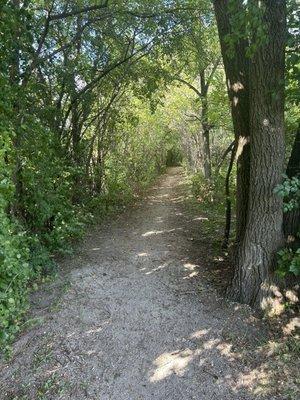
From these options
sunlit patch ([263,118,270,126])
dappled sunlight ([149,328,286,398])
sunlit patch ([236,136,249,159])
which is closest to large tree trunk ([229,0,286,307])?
sunlit patch ([263,118,270,126])

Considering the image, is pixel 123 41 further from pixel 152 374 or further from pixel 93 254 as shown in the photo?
pixel 152 374

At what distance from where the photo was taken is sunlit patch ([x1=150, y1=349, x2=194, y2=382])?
335 centimetres

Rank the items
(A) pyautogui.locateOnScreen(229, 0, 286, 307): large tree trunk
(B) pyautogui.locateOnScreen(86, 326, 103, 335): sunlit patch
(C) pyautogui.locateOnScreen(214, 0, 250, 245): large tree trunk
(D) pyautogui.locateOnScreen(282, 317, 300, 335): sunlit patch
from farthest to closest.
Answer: (C) pyautogui.locateOnScreen(214, 0, 250, 245): large tree trunk < (B) pyautogui.locateOnScreen(86, 326, 103, 335): sunlit patch < (D) pyautogui.locateOnScreen(282, 317, 300, 335): sunlit patch < (A) pyautogui.locateOnScreen(229, 0, 286, 307): large tree trunk

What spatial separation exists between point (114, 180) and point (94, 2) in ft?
18.4

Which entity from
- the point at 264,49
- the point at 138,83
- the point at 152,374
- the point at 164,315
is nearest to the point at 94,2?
the point at 138,83

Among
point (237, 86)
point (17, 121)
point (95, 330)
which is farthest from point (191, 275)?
point (17, 121)

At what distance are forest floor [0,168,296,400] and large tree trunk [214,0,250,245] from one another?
1.22m

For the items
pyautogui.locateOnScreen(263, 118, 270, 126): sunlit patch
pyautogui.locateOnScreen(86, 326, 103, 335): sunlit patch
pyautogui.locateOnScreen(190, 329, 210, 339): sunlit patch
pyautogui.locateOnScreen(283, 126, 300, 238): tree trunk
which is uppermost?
pyautogui.locateOnScreen(263, 118, 270, 126): sunlit patch

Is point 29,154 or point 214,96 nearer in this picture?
point 29,154

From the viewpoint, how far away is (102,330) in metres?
4.00

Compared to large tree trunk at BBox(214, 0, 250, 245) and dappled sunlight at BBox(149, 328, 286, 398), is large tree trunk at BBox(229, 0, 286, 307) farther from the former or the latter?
dappled sunlight at BBox(149, 328, 286, 398)

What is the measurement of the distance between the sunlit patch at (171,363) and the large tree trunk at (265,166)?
3.84 feet

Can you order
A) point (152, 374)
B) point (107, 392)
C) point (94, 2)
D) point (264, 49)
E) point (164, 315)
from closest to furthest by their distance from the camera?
point (107, 392) < point (152, 374) < point (264, 49) < point (164, 315) < point (94, 2)

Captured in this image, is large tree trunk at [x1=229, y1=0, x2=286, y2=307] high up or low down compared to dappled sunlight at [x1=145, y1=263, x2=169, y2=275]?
up
